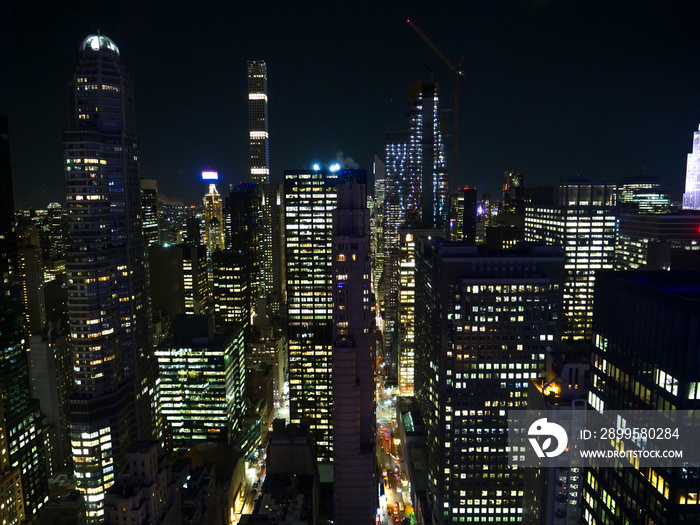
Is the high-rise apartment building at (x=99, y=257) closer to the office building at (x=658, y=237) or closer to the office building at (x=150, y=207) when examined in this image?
the office building at (x=150, y=207)

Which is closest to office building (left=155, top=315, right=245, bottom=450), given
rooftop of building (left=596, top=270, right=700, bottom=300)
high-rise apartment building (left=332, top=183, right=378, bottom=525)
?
high-rise apartment building (left=332, top=183, right=378, bottom=525)

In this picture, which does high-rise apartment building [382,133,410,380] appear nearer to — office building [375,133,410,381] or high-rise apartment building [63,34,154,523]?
office building [375,133,410,381]

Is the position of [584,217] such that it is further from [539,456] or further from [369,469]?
[369,469]

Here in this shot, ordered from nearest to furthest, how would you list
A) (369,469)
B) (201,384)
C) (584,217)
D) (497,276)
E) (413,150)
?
(369,469) → (497,276) → (584,217) → (201,384) → (413,150)

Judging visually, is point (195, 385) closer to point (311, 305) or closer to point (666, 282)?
point (311, 305)

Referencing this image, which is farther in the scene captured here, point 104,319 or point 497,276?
point 104,319

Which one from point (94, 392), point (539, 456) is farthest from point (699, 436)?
point (94, 392)

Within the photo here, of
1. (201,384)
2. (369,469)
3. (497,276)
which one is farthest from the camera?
(201,384)
